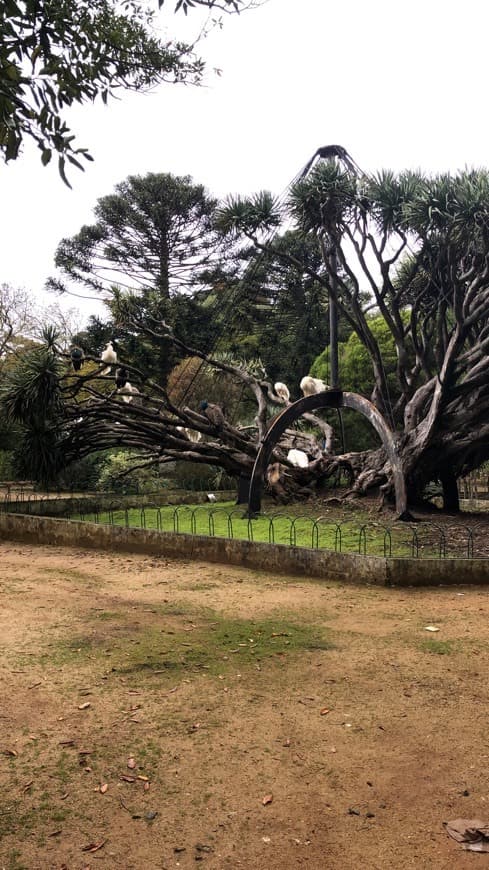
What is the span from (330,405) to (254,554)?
4.70 meters

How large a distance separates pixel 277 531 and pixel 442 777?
736cm

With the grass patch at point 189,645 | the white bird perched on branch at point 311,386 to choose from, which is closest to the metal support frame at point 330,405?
the white bird perched on branch at point 311,386

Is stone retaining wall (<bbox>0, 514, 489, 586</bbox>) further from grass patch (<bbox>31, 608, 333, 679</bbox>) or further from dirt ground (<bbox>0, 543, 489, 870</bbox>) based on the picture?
grass patch (<bbox>31, 608, 333, 679</bbox>)

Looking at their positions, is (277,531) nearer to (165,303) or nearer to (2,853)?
(2,853)

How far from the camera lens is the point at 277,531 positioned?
10.5 meters

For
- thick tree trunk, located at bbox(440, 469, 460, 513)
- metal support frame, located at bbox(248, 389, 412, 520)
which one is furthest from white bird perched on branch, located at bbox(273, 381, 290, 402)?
thick tree trunk, located at bbox(440, 469, 460, 513)

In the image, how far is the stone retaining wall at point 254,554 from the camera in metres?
7.27

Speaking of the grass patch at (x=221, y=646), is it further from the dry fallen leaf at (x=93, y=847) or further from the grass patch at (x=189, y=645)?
the dry fallen leaf at (x=93, y=847)

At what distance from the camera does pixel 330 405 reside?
12531 millimetres

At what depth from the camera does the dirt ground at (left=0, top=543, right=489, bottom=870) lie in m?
2.69

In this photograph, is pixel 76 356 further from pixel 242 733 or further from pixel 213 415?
pixel 242 733

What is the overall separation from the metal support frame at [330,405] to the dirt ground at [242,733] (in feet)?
13.9

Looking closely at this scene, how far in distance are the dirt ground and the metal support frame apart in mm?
4231

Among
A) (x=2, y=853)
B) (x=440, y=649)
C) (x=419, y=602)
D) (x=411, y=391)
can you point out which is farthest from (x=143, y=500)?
(x=2, y=853)
